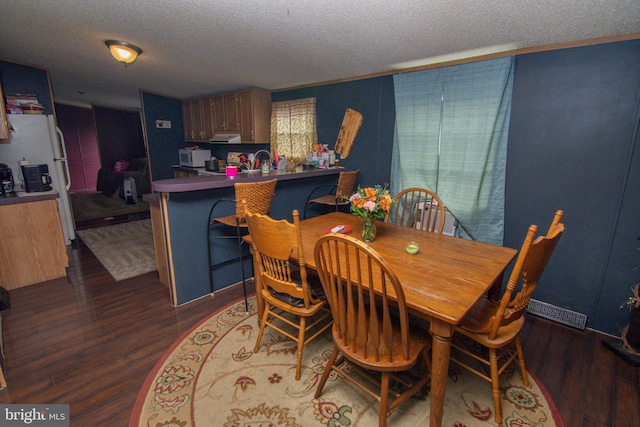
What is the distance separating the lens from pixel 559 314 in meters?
2.41

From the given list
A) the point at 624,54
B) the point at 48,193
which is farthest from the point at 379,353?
the point at 48,193

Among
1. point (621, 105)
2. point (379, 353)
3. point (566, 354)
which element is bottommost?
point (566, 354)

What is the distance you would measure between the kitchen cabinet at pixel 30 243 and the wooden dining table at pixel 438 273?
2.43m

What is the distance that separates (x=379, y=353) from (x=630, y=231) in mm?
2136

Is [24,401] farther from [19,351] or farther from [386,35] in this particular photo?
[386,35]

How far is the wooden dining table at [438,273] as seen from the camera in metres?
1.25

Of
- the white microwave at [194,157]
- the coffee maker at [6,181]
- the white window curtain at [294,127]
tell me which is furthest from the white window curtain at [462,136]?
the coffee maker at [6,181]

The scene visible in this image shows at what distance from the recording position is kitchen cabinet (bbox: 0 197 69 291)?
276 cm

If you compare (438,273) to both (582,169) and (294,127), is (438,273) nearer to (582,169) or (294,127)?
(582,169)

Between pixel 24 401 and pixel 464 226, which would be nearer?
pixel 24 401

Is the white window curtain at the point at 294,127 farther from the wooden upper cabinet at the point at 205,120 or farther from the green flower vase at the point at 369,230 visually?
the green flower vase at the point at 369,230

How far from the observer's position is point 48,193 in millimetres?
2930

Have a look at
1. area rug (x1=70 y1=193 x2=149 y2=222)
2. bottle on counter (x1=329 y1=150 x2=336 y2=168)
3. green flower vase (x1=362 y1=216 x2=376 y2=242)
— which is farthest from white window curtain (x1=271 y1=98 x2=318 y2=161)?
area rug (x1=70 y1=193 x2=149 y2=222)

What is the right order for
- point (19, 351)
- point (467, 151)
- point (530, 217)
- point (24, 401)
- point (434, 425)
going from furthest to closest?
point (467, 151) < point (530, 217) < point (19, 351) < point (24, 401) < point (434, 425)
